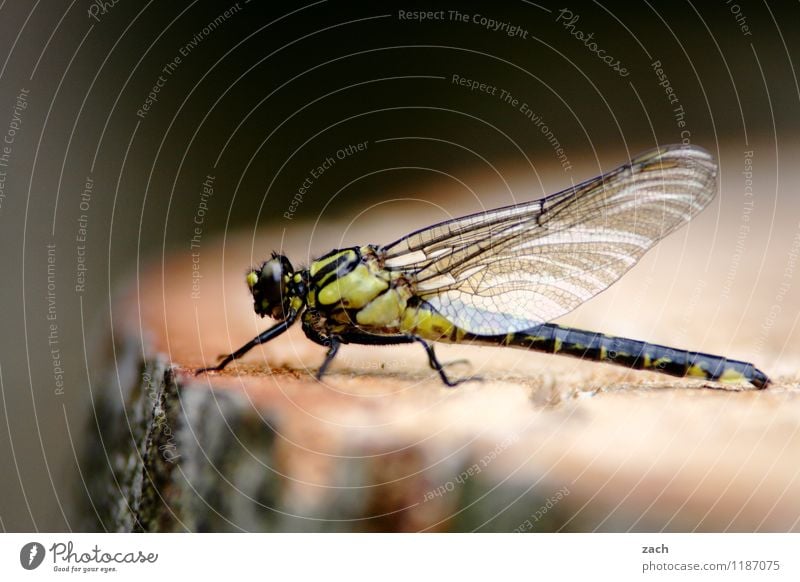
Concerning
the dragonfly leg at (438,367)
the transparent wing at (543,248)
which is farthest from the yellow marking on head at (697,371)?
the dragonfly leg at (438,367)

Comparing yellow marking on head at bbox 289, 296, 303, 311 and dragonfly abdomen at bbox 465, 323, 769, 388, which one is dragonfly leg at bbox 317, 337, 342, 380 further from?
dragonfly abdomen at bbox 465, 323, 769, 388

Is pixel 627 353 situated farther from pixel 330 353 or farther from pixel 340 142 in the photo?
pixel 340 142

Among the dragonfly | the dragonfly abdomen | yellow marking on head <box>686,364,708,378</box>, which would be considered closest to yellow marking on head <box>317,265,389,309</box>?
the dragonfly

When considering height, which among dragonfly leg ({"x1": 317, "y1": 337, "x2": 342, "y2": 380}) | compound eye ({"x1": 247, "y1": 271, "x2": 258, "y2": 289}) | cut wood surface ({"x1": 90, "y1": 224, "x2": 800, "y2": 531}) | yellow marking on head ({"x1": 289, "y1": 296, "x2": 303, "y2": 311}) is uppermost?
compound eye ({"x1": 247, "y1": 271, "x2": 258, "y2": 289})

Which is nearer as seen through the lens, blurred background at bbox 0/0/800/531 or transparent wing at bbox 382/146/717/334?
transparent wing at bbox 382/146/717/334

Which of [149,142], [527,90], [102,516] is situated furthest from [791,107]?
[102,516]
